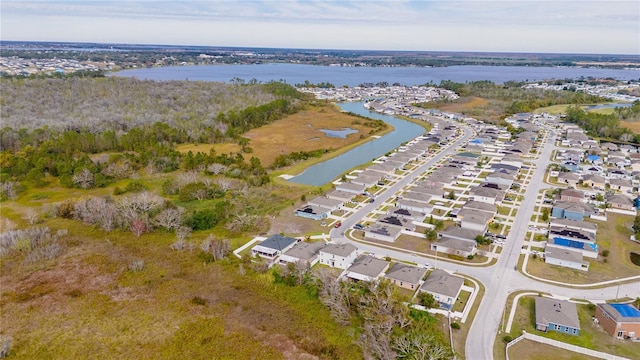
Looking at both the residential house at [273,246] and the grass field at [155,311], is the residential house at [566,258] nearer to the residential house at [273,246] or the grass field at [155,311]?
the grass field at [155,311]

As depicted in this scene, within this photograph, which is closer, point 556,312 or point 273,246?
point 556,312

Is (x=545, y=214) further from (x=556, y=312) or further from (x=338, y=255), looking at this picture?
(x=338, y=255)

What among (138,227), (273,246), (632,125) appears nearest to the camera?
(273,246)

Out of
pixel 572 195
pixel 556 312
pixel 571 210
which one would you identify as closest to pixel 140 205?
pixel 556 312

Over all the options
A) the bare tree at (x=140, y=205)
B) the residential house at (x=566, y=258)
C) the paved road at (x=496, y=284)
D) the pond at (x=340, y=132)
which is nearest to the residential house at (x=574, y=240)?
the residential house at (x=566, y=258)

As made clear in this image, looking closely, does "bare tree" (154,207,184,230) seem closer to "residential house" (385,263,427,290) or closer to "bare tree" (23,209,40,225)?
"bare tree" (23,209,40,225)

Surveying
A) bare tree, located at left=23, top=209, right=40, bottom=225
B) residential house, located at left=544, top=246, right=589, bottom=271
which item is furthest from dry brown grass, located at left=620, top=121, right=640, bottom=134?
bare tree, located at left=23, top=209, right=40, bottom=225

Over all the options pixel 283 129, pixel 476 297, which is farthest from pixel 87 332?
pixel 283 129
